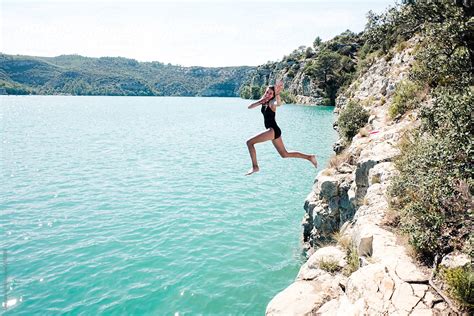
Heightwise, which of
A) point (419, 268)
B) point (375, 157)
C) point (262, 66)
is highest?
point (262, 66)

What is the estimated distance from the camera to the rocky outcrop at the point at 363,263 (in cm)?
665

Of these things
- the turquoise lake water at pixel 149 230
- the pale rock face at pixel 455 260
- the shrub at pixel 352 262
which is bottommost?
the turquoise lake water at pixel 149 230

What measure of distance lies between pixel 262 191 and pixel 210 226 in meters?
7.02

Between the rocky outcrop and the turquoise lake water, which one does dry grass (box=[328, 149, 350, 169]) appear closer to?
the rocky outcrop

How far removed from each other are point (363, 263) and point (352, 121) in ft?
62.6

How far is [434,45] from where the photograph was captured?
39.4 feet

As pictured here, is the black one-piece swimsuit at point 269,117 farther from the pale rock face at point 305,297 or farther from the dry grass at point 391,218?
the pale rock face at point 305,297

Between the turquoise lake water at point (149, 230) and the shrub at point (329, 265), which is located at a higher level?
the shrub at point (329, 265)

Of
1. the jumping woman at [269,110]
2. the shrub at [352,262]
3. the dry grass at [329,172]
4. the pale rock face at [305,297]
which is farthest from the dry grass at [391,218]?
the dry grass at [329,172]

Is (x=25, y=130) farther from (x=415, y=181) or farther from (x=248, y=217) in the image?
(x=415, y=181)

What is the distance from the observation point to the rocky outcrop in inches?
262

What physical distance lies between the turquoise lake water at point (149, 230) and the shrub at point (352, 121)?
4915mm

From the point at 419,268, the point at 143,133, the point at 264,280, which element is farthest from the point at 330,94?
the point at 419,268

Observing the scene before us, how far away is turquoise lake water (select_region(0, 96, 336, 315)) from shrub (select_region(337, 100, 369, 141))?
4915 mm
